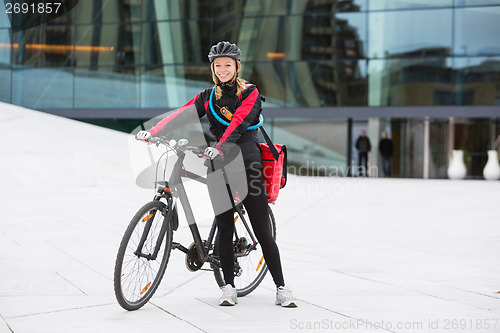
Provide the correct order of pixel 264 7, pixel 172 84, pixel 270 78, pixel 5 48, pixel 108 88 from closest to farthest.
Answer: pixel 270 78
pixel 264 7
pixel 172 84
pixel 108 88
pixel 5 48

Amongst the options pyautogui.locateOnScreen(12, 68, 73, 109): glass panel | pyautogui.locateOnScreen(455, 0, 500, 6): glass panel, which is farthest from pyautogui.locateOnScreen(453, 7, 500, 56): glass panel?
pyautogui.locateOnScreen(12, 68, 73, 109): glass panel

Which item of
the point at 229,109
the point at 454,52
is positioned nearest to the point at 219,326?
the point at 229,109

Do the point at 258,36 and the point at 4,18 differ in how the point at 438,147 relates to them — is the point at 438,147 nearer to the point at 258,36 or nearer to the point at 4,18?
the point at 258,36

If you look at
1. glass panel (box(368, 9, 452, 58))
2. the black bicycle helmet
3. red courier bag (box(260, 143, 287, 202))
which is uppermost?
glass panel (box(368, 9, 452, 58))

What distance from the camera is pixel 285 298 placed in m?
5.20

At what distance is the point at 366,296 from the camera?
18.4 ft

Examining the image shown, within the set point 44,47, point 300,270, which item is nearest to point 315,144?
point 44,47

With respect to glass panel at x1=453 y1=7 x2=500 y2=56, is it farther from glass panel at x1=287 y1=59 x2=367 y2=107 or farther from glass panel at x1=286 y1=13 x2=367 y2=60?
glass panel at x1=287 y1=59 x2=367 y2=107

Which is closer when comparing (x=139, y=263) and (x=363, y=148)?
(x=139, y=263)

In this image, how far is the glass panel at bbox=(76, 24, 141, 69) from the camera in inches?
1307

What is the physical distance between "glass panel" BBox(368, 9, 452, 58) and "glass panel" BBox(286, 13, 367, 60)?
20.1 inches

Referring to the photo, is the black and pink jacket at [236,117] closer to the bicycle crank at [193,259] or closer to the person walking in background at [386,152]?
the bicycle crank at [193,259]

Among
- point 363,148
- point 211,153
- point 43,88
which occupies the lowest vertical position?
point 363,148

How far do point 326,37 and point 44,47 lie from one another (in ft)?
44.2
